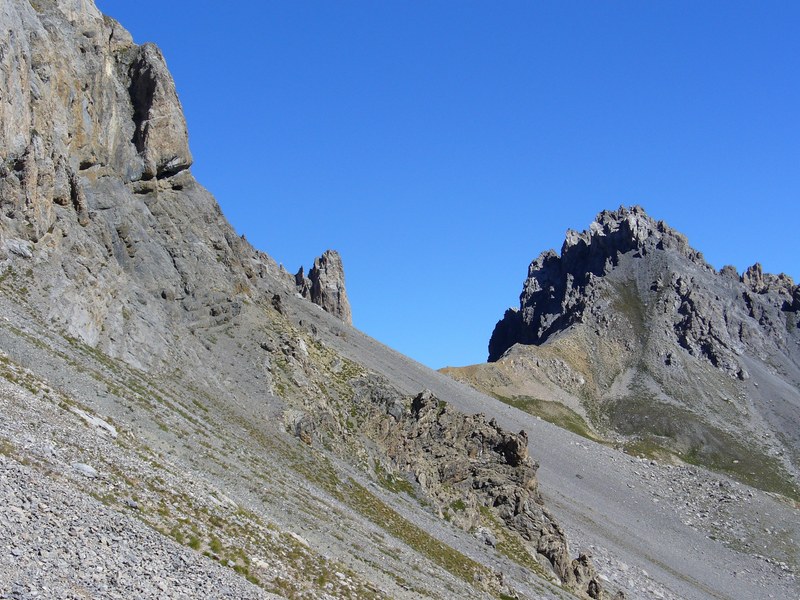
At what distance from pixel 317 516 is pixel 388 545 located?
4720 millimetres

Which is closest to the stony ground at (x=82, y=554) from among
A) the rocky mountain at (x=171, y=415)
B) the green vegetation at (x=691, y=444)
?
the rocky mountain at (x=171, y=415)

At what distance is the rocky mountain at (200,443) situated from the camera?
26.0m

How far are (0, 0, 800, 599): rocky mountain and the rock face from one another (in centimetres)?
7636

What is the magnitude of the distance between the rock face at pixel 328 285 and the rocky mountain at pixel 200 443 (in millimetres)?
76355

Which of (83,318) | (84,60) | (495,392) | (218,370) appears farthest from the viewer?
(495,392)

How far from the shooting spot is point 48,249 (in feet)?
176

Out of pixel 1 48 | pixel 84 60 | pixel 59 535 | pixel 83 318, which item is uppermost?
pixel 84 60

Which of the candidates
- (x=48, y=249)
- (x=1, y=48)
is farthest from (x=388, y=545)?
(x=1, y=48)

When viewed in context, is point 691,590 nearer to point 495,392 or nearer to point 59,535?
point 59,535

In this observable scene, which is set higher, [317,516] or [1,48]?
[1,48]

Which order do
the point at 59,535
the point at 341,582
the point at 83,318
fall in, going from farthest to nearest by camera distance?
the point at 83,318
the point at 341,582
the point at 59,535

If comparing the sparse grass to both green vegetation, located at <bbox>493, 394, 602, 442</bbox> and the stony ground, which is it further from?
green vegetation, located at <bbox>493, 394, 602, 442</bbox>

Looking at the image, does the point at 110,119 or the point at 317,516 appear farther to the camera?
the point at 110,119

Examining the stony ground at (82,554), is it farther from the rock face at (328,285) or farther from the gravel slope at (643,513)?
the rock face at (328,285)
